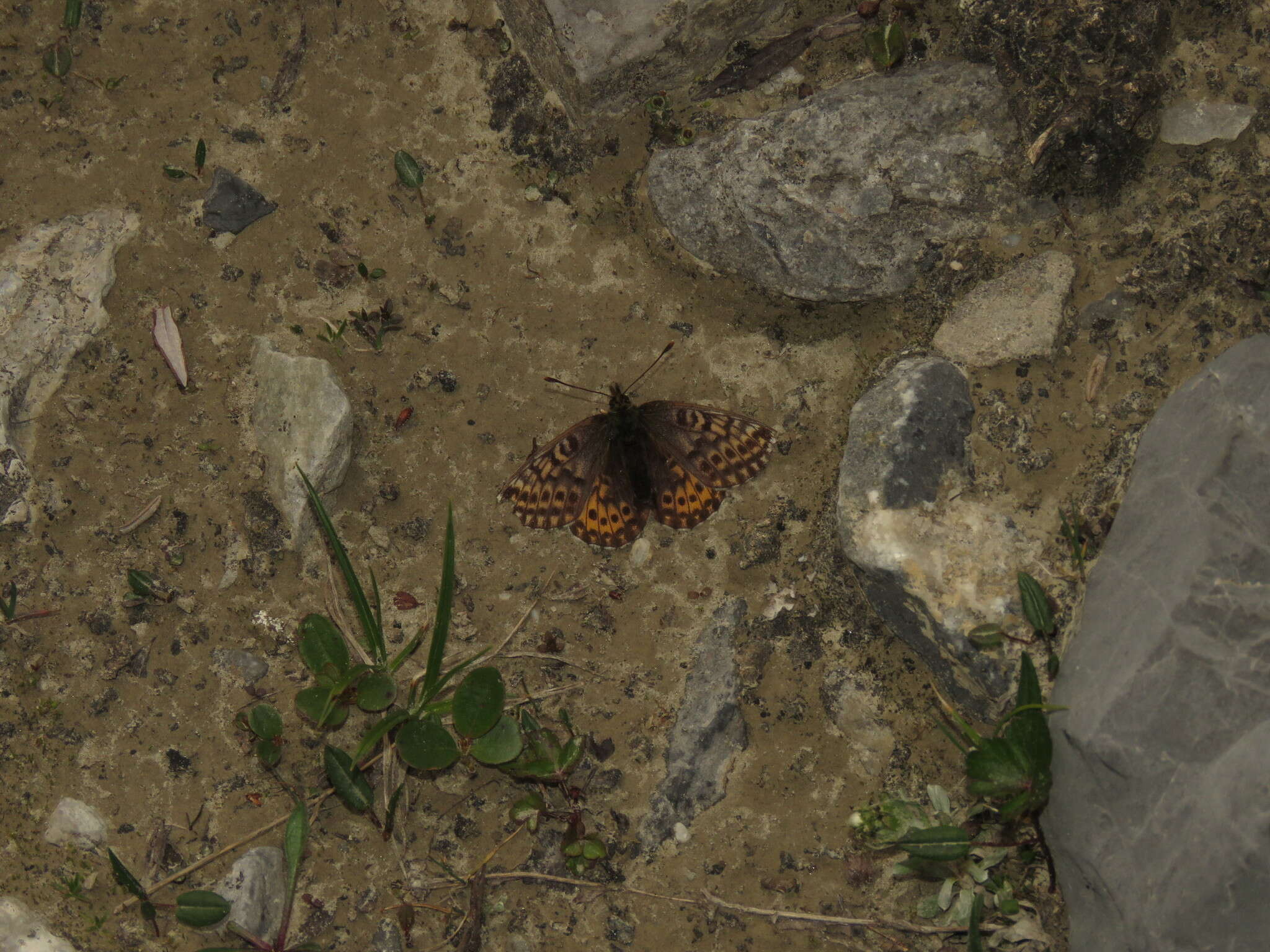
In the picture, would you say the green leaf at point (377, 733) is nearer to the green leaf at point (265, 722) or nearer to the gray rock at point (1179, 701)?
the green leaf at point (265, 722)

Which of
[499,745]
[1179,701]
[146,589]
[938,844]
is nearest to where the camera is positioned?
[1179,701]

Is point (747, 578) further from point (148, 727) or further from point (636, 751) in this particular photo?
point (148, 727)

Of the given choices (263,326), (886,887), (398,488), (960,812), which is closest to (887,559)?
(960,812)

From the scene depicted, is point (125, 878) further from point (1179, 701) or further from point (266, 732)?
point (1179, 701)

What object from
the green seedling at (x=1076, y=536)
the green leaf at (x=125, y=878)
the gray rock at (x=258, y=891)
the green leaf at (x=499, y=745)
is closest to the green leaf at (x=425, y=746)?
the green leaf at (x=499, y=745)

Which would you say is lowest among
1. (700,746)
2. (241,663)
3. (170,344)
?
(700,746)

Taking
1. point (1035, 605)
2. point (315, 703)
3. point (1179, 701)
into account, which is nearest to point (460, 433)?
point (315, 703)
